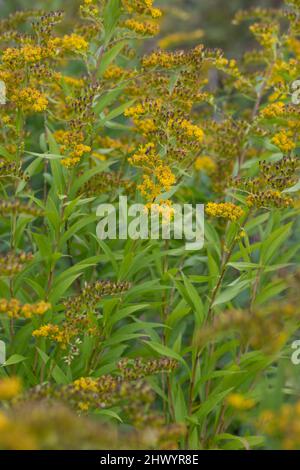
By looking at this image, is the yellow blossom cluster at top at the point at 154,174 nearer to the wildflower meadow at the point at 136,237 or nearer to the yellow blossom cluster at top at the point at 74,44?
the wildflower meadow at the point at 136,237

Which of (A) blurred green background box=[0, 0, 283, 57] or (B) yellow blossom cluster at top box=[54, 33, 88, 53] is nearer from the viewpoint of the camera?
(B) yellow blossom cluster at top box=[54, 33, 88, 53]

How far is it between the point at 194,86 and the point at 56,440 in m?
2.04

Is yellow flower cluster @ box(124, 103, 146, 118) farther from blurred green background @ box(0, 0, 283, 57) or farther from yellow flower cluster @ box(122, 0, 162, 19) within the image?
blurred green background @ box(0, 0, 283, 57)

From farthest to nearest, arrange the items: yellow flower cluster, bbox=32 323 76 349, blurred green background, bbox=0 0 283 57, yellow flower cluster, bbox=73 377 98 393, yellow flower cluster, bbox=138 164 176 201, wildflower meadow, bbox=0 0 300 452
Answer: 1. blurred green background, bbox=0 0 283 57
2. yellow flower cluster, bbox=138 164 176 201
3. wildflower meadow, bbox=0 0 300 452
4. yellow flower cluster, bbox=32 323 76 349
5. yellow flower cluster, bbox=73 377 98 393

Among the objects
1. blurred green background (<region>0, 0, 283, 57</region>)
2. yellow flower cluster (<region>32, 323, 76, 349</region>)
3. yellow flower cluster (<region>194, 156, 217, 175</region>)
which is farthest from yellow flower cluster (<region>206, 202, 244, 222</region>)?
blurred green background (<region>0, 0, 283, 57</region>)

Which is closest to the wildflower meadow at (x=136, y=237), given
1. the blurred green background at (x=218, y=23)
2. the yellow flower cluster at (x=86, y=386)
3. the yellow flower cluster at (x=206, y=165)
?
the yellow flower cluster at (x=86, y=386)

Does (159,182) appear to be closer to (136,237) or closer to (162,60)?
(136,237)

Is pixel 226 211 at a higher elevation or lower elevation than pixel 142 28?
lower

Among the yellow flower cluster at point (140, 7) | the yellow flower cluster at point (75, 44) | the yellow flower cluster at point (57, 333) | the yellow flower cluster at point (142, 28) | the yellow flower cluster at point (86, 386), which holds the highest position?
the yellow flower cluster at point (140, 7)

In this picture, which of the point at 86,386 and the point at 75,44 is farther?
the point at 75,44

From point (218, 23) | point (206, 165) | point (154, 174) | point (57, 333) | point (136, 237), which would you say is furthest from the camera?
point (218, 23)

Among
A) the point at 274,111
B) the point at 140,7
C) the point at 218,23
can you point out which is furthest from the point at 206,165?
the point at 218,23

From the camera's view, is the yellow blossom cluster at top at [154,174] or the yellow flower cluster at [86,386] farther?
the yellow blossom cluster at top at [154,174]
